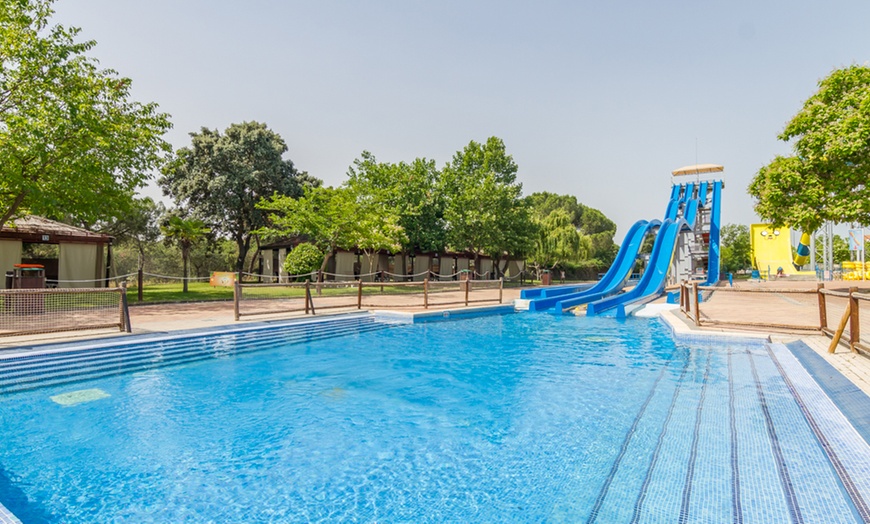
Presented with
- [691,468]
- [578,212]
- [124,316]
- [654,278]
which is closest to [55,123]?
[124,316]

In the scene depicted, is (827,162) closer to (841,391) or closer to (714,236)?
(714,236)

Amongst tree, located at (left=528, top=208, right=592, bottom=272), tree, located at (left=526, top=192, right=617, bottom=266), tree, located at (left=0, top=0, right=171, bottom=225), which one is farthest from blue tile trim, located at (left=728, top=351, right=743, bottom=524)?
tree, located at (left=526, top=192, right=617, bottom=266)

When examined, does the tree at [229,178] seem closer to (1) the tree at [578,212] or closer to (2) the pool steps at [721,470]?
(2) the pool steps at [721,470]

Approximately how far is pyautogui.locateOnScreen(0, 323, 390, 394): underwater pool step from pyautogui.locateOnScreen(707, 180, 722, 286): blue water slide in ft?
87.5

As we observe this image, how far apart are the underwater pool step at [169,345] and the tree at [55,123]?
25.0ft

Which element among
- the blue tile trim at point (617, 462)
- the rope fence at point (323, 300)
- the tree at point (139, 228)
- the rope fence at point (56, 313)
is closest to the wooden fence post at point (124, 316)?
the rope fence at point (56, 313)

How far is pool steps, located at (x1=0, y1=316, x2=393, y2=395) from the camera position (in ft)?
19.8

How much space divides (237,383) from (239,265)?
2688cm

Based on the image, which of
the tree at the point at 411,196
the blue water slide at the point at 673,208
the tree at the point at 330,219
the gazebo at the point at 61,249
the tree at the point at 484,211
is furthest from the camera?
the blue water slide at the point at 673,208

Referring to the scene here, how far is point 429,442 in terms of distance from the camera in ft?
14.3

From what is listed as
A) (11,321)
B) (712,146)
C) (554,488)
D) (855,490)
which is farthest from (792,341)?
(712,146)

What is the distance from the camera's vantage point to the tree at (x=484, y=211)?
28.3 metres

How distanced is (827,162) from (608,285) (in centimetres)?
818

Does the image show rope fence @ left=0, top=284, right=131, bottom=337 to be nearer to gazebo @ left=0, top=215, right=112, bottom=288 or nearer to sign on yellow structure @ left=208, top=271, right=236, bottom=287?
gazebo @ left=0, top=215, right=112, bottom=288
